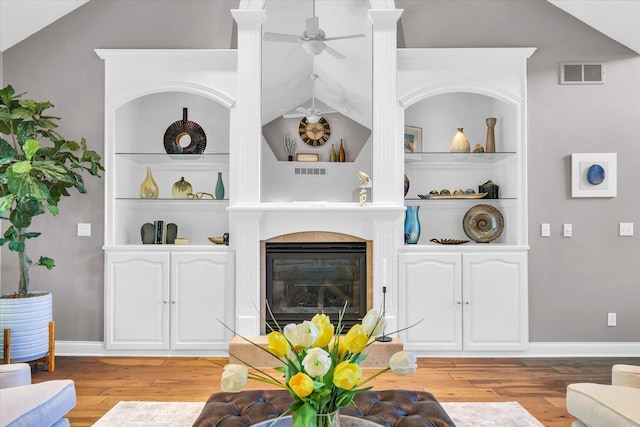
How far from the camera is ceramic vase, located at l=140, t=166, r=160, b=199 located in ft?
14.8

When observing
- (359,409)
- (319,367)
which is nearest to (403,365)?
(319,367)

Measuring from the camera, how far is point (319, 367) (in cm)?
125

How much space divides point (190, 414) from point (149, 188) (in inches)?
88.0

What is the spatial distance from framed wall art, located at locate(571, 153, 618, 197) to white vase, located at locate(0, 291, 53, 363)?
4.47 metres

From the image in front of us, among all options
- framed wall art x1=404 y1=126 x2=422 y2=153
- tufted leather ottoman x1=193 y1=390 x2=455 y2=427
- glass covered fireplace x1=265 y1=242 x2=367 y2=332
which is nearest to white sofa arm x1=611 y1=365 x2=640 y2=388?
tufted leather ottoman x1=193 y1=390 x2=455 y2=427

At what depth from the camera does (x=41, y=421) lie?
1.98 metres

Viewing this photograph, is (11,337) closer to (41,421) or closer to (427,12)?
(41,421)

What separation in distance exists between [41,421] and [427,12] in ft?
13.4

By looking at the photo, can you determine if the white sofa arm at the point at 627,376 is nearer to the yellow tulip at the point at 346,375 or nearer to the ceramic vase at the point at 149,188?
the yellow tulip at the point at 346,375

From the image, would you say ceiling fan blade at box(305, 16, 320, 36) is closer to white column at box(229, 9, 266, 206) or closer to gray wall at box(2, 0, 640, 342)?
white column at box(229, 9, 266, 206)

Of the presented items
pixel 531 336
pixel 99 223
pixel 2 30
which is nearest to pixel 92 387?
pixel 99 223

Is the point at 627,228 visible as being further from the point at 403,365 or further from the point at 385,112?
the point at 403,365

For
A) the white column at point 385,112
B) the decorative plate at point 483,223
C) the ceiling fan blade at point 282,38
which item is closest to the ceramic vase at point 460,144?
the decorative plate at point 483,223

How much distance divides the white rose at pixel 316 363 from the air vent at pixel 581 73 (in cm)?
403
